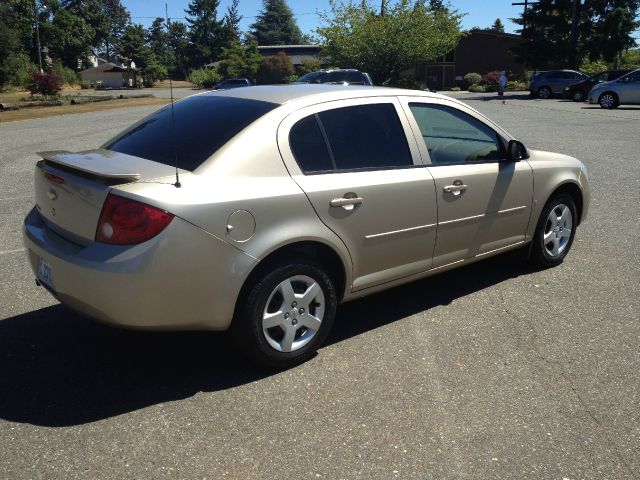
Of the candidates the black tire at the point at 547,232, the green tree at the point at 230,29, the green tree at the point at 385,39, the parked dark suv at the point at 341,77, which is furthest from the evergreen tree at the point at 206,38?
the black tire at the point at 547,232

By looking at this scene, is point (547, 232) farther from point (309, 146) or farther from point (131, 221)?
point (131, 221)

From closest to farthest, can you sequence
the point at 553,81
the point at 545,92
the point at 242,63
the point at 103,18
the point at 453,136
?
the point at 453,136, the point at 553,81, the point at 545,92, the point at 242,63, the point at 103,18

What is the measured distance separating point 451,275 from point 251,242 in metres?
2.67

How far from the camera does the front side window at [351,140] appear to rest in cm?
383

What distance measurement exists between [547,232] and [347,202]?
8.31ft

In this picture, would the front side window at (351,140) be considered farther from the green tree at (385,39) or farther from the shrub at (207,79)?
the shrub at (207,79)

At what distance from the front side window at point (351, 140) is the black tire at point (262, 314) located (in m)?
0.62

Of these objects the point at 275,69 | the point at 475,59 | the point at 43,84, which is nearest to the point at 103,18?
the point at 275,69

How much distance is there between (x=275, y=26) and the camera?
13425 centimetres

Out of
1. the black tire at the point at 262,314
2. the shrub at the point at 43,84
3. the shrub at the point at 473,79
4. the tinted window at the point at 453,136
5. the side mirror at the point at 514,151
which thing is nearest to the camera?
the black tire at the point at 262,314

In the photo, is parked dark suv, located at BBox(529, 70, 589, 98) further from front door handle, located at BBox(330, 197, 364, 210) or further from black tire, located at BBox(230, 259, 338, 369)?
black tire, located at BBox(230, 259, 338, 369)

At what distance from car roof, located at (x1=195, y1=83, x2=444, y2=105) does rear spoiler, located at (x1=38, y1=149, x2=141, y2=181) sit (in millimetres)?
913

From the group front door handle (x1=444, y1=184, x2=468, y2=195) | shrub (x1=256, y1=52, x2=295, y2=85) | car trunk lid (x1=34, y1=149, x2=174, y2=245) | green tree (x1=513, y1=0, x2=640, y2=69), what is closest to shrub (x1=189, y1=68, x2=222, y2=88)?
shrub (x1=256, y1=52, x2=295, y2=85)

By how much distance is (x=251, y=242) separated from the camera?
11.2ft
